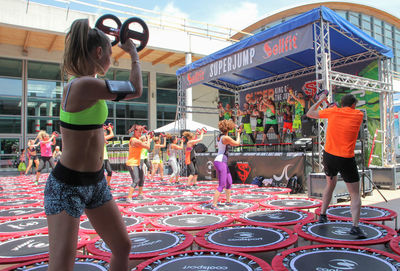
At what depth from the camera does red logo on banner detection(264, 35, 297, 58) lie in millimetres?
7121

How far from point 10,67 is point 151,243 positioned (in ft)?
63.3

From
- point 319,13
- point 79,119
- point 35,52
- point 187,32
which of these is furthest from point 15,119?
point 79,119

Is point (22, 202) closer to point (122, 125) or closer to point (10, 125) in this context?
point (10, 125)

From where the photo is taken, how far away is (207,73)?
10328 millimetres

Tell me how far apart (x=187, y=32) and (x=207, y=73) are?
8309mm

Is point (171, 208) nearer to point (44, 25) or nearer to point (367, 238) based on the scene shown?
point (367, 238)

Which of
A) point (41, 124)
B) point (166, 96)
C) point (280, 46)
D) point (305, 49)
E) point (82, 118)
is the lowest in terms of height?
point (82, 118)

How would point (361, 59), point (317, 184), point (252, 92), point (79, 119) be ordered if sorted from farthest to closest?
point (252, 92) < point (361, 59) < point (317, 184) < point (79, 119)

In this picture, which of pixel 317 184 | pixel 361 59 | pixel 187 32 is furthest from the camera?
pixel 187 32

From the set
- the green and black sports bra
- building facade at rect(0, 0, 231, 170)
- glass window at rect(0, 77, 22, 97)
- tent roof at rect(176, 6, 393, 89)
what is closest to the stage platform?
the green and black sports bra

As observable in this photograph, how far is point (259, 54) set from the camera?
8070mm

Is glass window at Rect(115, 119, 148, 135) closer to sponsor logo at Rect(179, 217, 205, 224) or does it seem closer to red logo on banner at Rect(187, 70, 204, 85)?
red logo on banner at Rect(187, 70, 204, 85)

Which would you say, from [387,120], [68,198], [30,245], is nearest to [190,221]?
[30,245]

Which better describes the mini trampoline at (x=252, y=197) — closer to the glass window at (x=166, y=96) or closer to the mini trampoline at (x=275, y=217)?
the mini trampoline at (x=275, y=217)
